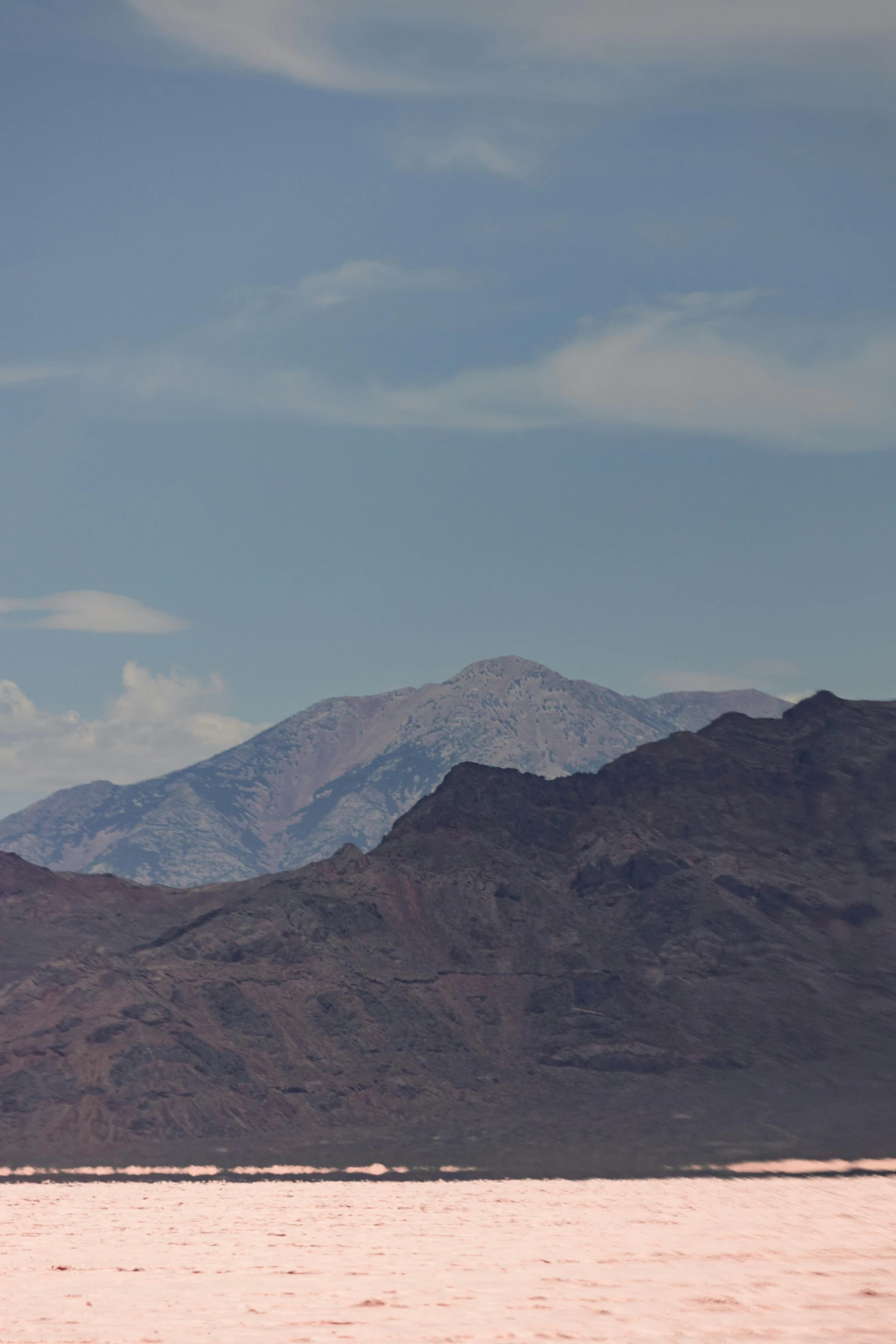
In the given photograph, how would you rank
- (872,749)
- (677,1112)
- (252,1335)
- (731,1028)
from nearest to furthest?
(252,1335), (677,1112), (731,1028), (872,749)

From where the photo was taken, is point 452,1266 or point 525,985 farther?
point 525,985

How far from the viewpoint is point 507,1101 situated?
11338 cm

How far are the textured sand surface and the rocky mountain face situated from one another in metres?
22.1

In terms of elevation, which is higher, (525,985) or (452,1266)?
(525,985)

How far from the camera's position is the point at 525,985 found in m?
132

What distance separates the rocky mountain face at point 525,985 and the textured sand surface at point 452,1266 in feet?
72.4

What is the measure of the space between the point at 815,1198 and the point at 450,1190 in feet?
59.6

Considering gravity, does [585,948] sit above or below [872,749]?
below

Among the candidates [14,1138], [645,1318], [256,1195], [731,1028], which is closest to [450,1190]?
[256,1195]

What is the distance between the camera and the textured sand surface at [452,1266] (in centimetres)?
2919

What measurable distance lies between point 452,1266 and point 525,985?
3621 inches

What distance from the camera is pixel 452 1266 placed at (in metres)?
41.2

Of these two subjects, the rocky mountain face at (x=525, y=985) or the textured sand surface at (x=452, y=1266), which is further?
the rocky mountain face at (x=525, y=985)

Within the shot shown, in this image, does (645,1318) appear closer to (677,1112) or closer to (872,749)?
(677,1112)
